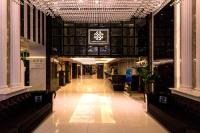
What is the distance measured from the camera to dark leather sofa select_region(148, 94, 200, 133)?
5.40 metres

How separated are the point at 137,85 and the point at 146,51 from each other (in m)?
2.63

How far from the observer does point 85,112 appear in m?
9.71

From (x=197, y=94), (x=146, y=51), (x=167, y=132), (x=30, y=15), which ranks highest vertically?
(x=30, y=15)

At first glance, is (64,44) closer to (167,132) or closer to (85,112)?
(85,112)

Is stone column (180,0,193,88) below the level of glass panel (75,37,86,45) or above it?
below

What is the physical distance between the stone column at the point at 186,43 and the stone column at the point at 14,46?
4.65m

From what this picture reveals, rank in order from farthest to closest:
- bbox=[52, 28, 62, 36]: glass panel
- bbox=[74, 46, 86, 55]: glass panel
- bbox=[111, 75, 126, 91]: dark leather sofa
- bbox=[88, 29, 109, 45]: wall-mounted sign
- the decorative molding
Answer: bbox=[111, 75, 126, 91]: dark leather sofa, bbox=[74, 46, 86, 55]: glass panel, bbox=[88, 29, 109, 45]: wall-mounted sign, bbox=[52, 28, 62, 36]: glass panel, the decorative molding

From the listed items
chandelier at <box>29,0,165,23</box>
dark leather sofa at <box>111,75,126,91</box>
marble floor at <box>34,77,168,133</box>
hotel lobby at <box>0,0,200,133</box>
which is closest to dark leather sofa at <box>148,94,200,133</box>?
hotel lobby at <box>0,0,200,133</box>

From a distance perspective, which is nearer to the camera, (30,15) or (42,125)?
(42,125)

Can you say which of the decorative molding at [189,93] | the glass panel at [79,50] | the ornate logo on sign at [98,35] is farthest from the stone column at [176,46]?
the glass panel at [79,50]

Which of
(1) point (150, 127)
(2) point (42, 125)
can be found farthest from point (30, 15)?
(1) point (150, 127)

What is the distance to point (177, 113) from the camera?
6816 mm

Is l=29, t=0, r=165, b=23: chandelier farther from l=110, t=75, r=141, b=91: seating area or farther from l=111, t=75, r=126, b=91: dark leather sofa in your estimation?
l=111, t=75, r=126, b=91: dark leather sofa

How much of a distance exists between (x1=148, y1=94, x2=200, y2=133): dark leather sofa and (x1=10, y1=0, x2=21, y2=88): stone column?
3904 mm
